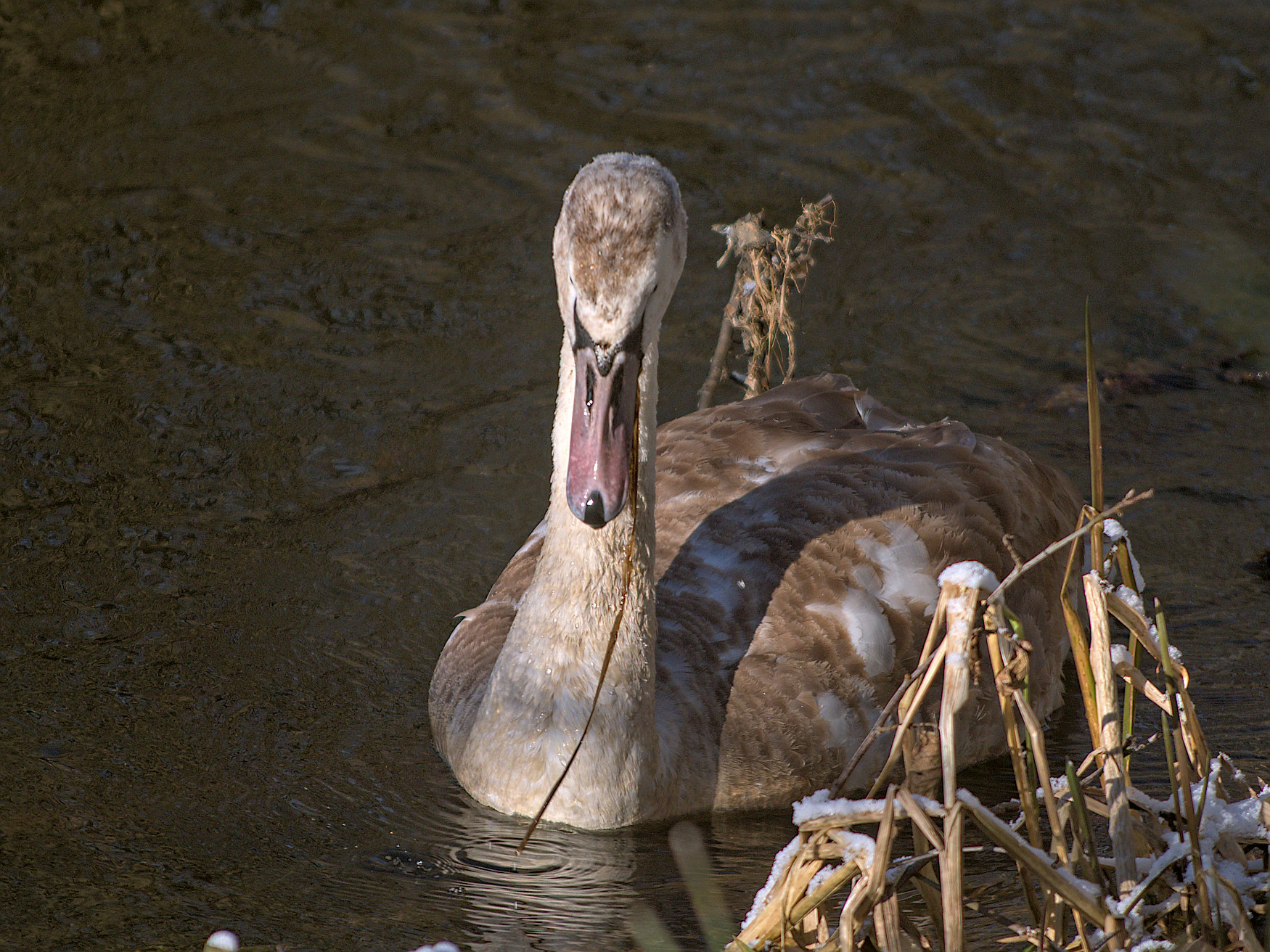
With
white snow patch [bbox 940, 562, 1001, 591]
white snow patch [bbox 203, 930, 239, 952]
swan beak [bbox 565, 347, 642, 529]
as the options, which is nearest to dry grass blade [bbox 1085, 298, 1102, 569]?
white snow patch [bbox 940, 562, 1001, 591]

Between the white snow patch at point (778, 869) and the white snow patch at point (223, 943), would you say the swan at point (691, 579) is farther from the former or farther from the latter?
the white snow patch at point (223, 943)

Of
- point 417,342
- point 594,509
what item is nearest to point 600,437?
point 594,509

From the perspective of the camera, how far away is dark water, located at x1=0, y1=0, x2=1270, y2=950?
491cm

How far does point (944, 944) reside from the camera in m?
3.24

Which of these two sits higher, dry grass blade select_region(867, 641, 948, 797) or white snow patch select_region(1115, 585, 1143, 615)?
white snow patch select_region(1115, 585, 1143, 615)

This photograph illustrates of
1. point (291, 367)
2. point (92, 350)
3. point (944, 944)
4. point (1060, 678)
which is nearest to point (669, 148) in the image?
point (291, 367)

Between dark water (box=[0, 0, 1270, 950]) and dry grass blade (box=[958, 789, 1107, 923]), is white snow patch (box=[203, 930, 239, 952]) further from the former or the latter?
dry grass blade (box=[958, 789, 1107, 923])

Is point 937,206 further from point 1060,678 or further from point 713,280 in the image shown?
point 1060,678

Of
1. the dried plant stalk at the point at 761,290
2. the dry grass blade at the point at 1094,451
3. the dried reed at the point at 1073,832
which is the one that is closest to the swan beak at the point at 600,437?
the dried reed at the point at 1073,832

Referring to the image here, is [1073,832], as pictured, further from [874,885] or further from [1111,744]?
[874,885]

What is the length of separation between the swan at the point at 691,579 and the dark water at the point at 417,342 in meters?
0.28

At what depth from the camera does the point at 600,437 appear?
4.08 meters

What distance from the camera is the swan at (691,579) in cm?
414

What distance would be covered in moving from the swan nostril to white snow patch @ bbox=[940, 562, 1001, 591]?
3.77 ft
